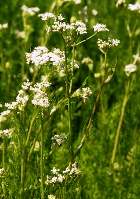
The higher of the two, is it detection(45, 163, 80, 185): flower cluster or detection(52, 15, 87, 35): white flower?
detection(52, 15, 87, 35): white flower

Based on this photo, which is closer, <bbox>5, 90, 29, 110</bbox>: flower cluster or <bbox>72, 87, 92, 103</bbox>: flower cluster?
A: <bbox>5, 90, 29, 110</bbox>: flower cluster

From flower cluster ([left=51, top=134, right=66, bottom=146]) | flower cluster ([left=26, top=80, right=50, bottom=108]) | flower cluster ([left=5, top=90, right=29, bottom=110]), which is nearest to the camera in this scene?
flower cluster ([left=26, top=80, right=50, bottom=108])

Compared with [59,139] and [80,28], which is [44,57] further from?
[59,139]

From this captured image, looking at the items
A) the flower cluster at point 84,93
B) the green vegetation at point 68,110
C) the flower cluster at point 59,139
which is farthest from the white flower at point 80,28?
the flower cluster at point 59,139

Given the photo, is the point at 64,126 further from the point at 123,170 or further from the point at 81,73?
the point at 81,73

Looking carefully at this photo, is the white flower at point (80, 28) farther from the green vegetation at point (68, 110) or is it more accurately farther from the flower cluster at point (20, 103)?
the flower cluster at point (20, 103)

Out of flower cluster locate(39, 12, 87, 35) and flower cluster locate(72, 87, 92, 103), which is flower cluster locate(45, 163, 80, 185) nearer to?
flower cluster locate(72, 87, 92, 103)

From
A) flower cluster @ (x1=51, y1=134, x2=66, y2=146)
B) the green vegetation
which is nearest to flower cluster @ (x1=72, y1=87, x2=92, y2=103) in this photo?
the green vegetation

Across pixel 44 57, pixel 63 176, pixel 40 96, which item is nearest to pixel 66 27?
pixel 44 57

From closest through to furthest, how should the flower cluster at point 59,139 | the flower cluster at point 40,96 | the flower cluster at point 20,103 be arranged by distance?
the flower cluster at point 40,96 → the flower cluster at point 20,103 → the flower cluster at point 59,139
